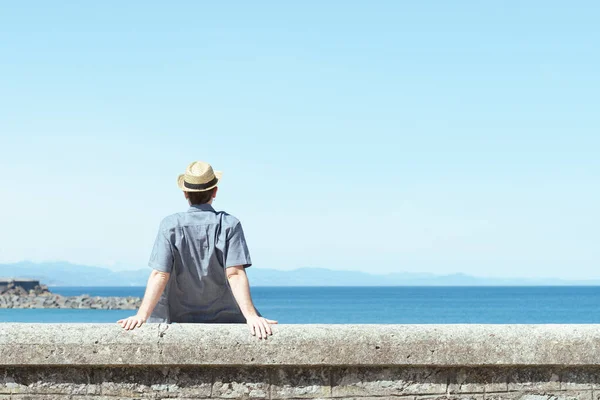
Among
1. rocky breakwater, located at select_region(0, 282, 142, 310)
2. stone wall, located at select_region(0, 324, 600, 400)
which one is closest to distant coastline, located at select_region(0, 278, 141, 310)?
rocky breakwater, located at select_region(0, 282, 142, 310)

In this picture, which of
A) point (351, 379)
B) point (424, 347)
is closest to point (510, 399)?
→ point (424, 347)

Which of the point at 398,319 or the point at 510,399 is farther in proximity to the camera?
the point at 398,319

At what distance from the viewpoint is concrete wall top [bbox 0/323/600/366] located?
4.33 m

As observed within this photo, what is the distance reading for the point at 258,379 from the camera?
4.42 meters

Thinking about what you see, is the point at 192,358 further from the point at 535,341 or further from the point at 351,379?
the point at 535,341

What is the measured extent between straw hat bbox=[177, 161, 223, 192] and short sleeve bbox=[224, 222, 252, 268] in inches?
12.0

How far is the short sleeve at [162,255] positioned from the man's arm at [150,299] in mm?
34

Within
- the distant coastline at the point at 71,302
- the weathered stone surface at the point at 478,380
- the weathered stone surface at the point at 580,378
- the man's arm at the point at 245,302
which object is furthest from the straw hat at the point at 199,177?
the distant coastline at the point at 71,302

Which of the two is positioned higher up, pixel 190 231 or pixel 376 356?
pixel 190 231

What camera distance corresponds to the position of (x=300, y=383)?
175 inches

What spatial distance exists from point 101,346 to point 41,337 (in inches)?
13.0

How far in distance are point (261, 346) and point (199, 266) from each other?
1.99ft

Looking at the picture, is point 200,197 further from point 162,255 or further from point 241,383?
point 241,383

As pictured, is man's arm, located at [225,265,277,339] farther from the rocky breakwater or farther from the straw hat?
the rocky breakwater
